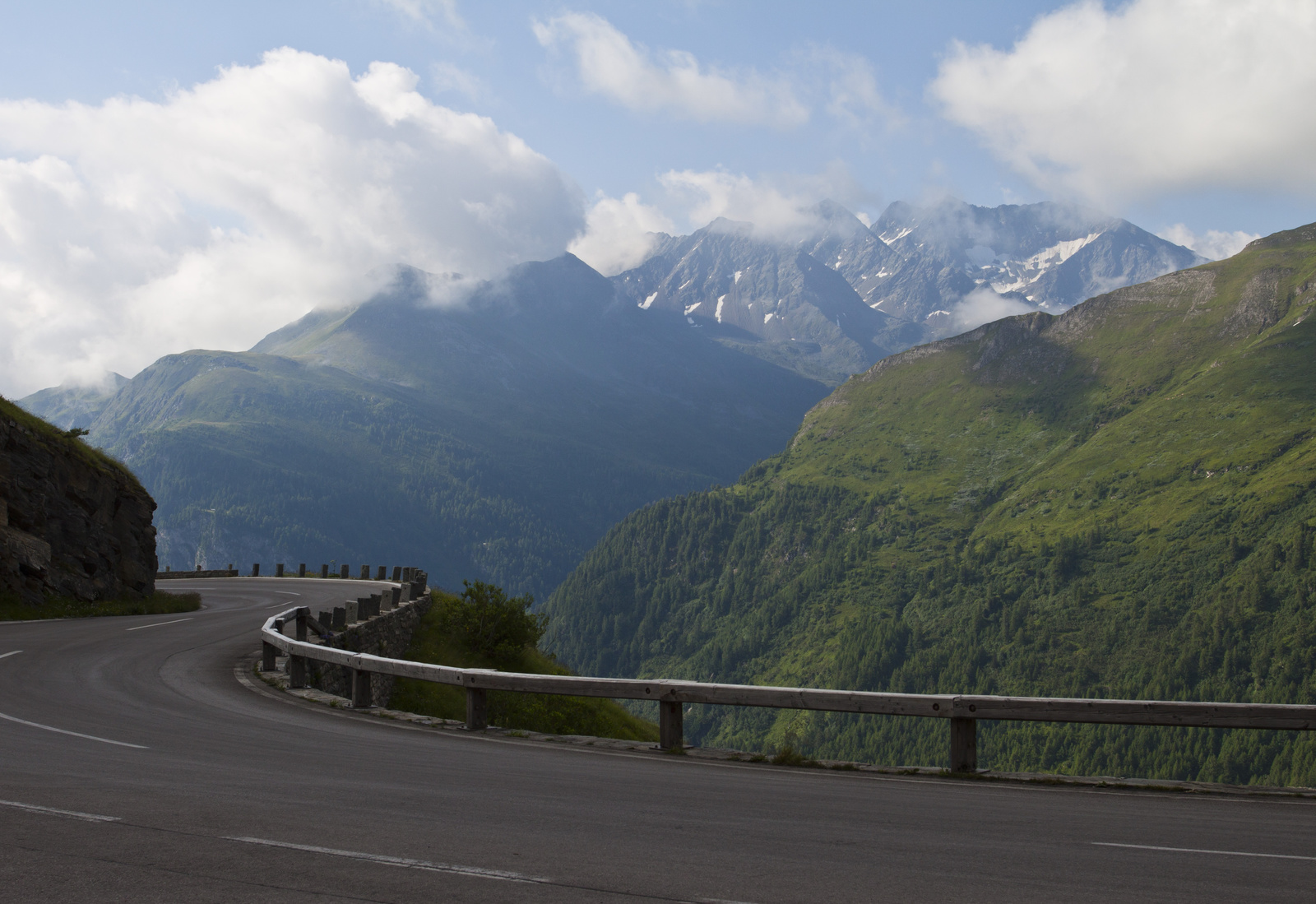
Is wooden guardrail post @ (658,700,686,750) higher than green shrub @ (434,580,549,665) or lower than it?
higher

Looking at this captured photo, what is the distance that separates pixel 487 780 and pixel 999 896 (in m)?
5.48

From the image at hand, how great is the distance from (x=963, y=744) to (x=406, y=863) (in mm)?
7462

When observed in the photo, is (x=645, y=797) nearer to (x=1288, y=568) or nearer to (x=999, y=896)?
(x=999, y=896)

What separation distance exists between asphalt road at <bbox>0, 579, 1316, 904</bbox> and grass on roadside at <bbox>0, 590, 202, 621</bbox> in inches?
592

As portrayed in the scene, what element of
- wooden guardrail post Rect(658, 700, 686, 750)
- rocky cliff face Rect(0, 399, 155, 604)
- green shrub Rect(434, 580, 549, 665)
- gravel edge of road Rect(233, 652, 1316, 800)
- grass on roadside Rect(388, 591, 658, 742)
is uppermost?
rocky cliff face Rect(0, 399, 155, 604)

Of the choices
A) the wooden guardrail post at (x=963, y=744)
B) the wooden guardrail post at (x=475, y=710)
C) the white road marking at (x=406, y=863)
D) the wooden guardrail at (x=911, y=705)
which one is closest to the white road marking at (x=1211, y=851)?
the wooden guardrail at (x=911, y=705)

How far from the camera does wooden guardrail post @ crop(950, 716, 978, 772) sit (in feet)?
37.8

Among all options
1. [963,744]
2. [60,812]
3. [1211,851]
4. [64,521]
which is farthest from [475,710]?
[64,521]

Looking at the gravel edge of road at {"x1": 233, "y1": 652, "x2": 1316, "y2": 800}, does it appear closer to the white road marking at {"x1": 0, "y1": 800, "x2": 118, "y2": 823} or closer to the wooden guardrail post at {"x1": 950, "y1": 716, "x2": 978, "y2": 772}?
the wooden guardrail post at {"x1": 950, "y1": 716, "x2": 978, "y2": 772}

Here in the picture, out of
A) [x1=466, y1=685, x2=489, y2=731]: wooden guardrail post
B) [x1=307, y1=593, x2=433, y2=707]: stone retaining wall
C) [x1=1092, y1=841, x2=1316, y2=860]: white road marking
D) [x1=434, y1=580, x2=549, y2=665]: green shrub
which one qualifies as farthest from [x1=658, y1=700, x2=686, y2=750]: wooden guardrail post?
[x1=434, y1=580, x2=549, y2=665]: green shrub

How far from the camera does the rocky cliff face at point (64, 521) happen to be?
27.2m

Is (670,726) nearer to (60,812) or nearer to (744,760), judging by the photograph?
(744,760)

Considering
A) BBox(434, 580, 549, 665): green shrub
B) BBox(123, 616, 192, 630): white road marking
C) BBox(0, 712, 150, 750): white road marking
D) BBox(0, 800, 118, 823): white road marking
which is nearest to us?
BBox(0, 800, 118, 823): white road marking

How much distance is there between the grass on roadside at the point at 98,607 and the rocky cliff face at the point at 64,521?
1.09 ft
